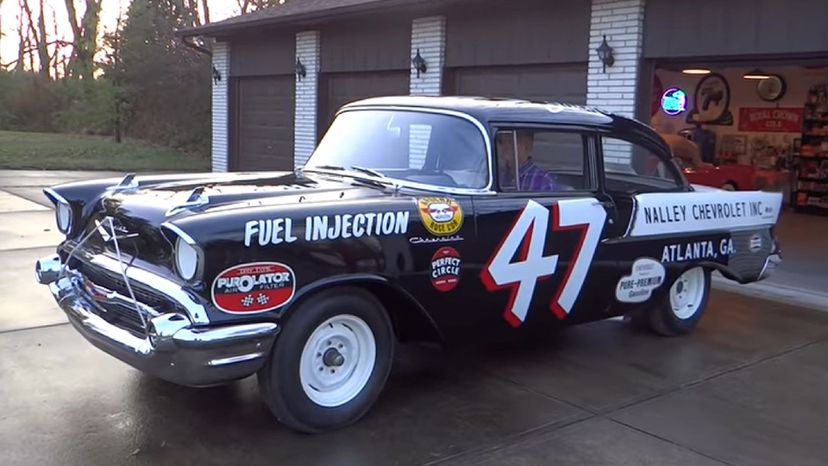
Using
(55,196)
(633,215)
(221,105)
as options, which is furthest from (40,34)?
(633,215)

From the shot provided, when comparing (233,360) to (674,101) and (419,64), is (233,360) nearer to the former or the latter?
(419,64)

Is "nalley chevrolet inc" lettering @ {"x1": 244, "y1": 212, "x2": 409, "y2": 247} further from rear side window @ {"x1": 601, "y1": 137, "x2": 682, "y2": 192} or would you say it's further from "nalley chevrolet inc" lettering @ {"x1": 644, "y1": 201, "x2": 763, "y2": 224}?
"nalley chevrolet inc" lettering @ {"x1": 644, "y1": 201, "x2": 763, "y2": 224}

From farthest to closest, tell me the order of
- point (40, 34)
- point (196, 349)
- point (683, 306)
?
point (40, 34), point (683, 306), point (196, 349)

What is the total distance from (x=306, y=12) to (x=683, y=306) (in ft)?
31.6

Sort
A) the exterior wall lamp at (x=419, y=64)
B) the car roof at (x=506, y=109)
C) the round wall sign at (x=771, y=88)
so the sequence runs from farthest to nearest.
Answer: the round wall sign at (x=771, y=88) < the exterior wall lamp at (x=419, y=64) < the car roof at (x=506, y=109)

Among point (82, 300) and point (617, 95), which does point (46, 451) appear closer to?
point (82, 300)

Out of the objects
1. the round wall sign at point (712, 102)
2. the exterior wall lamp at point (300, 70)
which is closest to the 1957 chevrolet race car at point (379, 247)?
the exterior wall lamp at point (300, 70)

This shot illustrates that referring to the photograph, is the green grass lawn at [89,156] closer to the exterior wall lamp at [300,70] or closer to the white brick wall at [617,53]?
the exterior wall lamp at [300,70]

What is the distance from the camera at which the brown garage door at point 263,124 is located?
53.6ft

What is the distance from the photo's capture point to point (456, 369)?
17.7 ft

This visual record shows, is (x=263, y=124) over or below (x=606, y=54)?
below

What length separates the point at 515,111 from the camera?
5.16 m

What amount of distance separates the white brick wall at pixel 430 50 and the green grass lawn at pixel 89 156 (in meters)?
11.6

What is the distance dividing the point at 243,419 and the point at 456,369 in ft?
5.15
